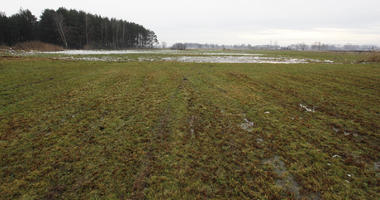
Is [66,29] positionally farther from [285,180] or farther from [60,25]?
[285,180]

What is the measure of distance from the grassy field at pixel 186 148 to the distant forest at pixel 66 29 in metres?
68.3

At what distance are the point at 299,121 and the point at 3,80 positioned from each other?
1744 cm

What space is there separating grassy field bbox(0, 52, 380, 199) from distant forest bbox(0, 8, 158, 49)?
6827 centimetres

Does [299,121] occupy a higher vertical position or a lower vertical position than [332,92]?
lower

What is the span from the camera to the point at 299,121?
5953 millimetres

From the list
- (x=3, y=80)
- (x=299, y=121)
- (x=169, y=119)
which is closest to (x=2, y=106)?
(x=3, y=80)

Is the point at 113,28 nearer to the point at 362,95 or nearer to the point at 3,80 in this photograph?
the point at 3,80

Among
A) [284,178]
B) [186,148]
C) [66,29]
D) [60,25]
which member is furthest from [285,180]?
[66,29]

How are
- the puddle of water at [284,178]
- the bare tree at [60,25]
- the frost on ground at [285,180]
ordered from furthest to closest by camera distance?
the bare tree at [60,25] → the puddle of water at [284,178] → the frost on ground at [285,180]

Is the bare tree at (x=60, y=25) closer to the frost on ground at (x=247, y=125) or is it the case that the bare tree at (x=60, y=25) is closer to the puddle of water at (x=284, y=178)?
the frost on ground at (x=247, y=125)

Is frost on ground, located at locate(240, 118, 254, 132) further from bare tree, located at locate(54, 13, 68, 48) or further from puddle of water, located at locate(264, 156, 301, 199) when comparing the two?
bare tree, located at locate(54, 13, 68, 48)

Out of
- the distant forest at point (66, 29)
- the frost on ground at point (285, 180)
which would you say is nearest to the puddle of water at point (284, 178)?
the frost on ground at point (285, 180)

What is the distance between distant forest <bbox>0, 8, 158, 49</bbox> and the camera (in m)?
53.3

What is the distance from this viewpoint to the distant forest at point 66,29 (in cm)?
5331
